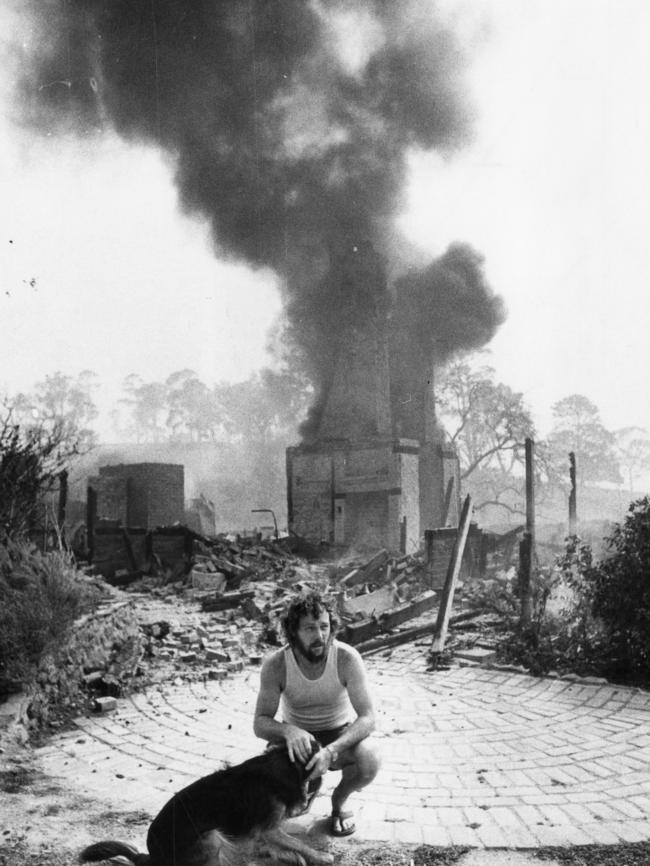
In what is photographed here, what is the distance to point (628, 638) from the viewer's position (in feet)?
21.9

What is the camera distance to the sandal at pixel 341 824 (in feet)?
11.2

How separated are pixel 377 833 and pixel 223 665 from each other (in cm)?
446

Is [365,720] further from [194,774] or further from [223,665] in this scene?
[223,665]

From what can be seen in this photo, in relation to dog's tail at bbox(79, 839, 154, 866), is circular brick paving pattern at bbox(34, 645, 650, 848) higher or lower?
lower

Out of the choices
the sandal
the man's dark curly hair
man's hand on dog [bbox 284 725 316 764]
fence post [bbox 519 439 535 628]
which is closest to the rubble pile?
the man's dark curly hair

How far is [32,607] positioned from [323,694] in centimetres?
322

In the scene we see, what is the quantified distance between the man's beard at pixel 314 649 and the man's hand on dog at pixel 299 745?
38 centimetres

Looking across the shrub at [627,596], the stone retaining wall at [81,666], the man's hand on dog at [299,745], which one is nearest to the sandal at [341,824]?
the man's hand on dog at [299,745]

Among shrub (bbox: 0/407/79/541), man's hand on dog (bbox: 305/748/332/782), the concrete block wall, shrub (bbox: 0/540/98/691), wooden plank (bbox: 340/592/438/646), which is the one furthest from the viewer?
the concrete block wall

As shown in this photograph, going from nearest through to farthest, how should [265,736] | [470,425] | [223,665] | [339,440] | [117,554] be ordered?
1. [265,736]
2. [223,665]
3. [117,554]
4. [339,440]
5. [470,425]

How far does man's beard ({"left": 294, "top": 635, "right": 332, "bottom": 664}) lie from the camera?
336cm

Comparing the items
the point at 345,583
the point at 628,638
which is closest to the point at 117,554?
the point at 345,583

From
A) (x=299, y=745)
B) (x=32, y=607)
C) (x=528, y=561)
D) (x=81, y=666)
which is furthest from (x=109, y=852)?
(x=528, y=561)

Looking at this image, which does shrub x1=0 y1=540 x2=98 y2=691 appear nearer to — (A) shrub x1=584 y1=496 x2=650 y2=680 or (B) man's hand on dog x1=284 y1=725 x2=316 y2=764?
(B) man's hand on dog x1=284 y1=725 x2=316 y2=764
